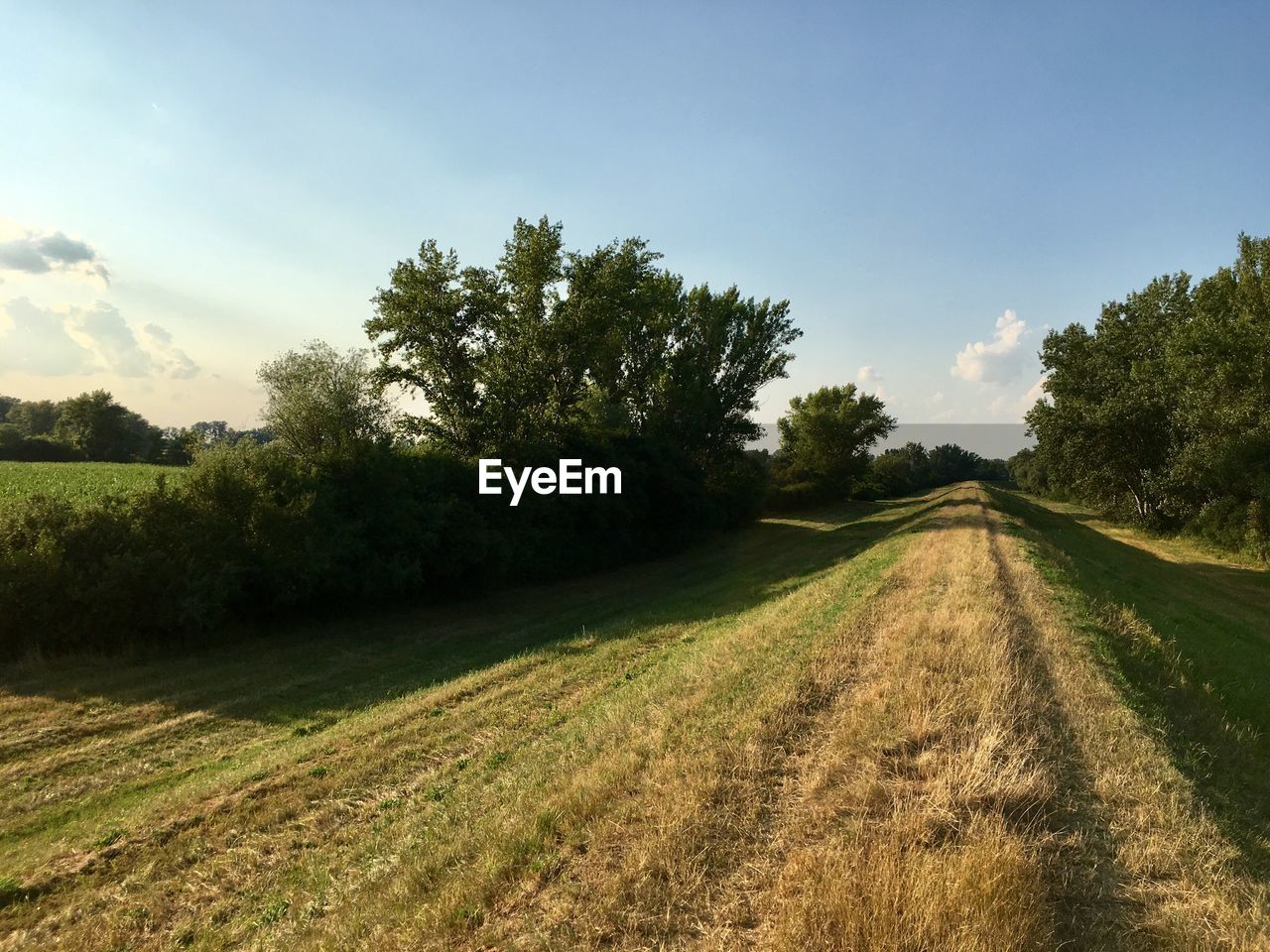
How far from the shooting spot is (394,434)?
959 inches

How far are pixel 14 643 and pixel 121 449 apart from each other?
68.9m

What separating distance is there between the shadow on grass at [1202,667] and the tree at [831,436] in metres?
38.3

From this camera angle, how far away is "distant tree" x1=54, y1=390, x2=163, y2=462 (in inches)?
2437

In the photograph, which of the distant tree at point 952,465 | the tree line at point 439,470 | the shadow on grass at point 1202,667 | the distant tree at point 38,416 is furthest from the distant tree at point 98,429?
the distant tree at point 952,465

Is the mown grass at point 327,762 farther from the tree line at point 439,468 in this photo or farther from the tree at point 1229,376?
the tree at point 1229,376

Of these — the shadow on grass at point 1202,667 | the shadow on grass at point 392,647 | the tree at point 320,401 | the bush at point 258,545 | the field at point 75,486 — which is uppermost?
the tree at point 320,401

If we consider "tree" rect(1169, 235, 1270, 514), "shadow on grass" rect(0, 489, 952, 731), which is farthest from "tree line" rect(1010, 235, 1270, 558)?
"shadow on grass" rect(0, 489, 952, 731)

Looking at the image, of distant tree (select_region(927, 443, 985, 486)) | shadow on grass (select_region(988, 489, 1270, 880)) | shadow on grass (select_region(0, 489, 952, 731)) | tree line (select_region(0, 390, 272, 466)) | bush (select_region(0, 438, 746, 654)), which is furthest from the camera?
distant tree (select_region(927, 443, 985, 486))

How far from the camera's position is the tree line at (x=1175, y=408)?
23141 millimetres

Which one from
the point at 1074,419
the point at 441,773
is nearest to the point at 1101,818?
the point at 441,773

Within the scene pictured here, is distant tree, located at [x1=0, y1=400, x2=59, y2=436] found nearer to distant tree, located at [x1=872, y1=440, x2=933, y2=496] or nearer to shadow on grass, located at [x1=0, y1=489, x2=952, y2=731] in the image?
shadow on grass, located at [x1=0, y1=489, x2=952, y2=731]

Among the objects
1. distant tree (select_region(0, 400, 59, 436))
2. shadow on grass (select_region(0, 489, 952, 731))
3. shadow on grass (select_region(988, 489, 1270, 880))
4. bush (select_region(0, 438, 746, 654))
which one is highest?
distant tree (select_region(0, 400, 59, 436))

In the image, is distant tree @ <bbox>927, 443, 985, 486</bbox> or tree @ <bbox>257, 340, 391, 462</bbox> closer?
tree @ <bbox>257, 340, 391, 462</bbox>

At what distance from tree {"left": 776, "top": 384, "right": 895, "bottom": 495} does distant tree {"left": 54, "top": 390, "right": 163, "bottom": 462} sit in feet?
244
